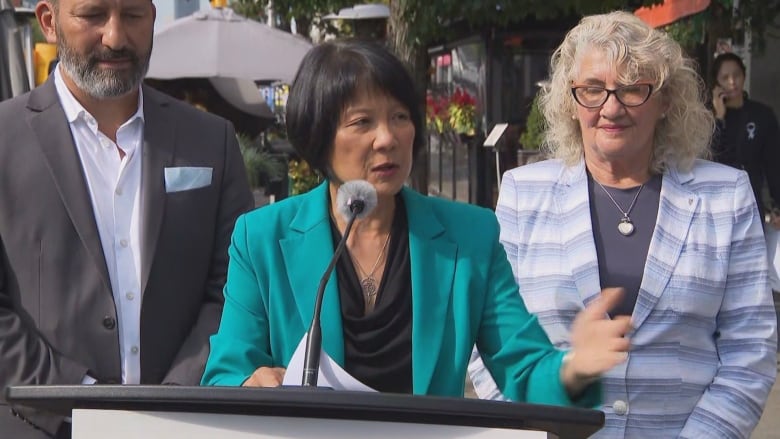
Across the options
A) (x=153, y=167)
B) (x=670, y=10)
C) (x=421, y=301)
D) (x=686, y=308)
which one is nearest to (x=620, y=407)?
(x=686, y=308)

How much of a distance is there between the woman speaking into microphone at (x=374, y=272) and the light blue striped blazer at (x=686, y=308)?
661 mm

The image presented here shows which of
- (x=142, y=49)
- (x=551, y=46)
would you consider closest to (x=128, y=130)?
(x=142, y=49)

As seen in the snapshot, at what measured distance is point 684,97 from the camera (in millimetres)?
3195

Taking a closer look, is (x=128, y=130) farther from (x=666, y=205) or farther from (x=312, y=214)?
(x=666, y=205)

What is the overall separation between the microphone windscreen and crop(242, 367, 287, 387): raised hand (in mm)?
311

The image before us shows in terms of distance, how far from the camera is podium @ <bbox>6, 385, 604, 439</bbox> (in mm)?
1613

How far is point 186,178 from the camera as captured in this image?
3.04 metres

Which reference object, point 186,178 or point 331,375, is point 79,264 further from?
point 331,375

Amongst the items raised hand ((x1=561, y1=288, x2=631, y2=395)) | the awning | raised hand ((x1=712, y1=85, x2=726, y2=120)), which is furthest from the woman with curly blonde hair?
the awning

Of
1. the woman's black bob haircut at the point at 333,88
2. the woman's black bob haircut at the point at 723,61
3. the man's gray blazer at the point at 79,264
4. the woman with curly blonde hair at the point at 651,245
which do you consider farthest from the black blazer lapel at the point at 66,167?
the woman's black bob haircut at the point at 723,61

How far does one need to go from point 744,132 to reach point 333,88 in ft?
22.0

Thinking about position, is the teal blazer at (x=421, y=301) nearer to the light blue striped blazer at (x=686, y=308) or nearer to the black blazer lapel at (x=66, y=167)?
the black blazer lapel at (x=66, y=167)

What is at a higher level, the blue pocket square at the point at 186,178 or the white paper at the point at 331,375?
the blue pocket square at the point at 186,178

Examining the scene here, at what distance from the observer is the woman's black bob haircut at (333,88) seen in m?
2.40
